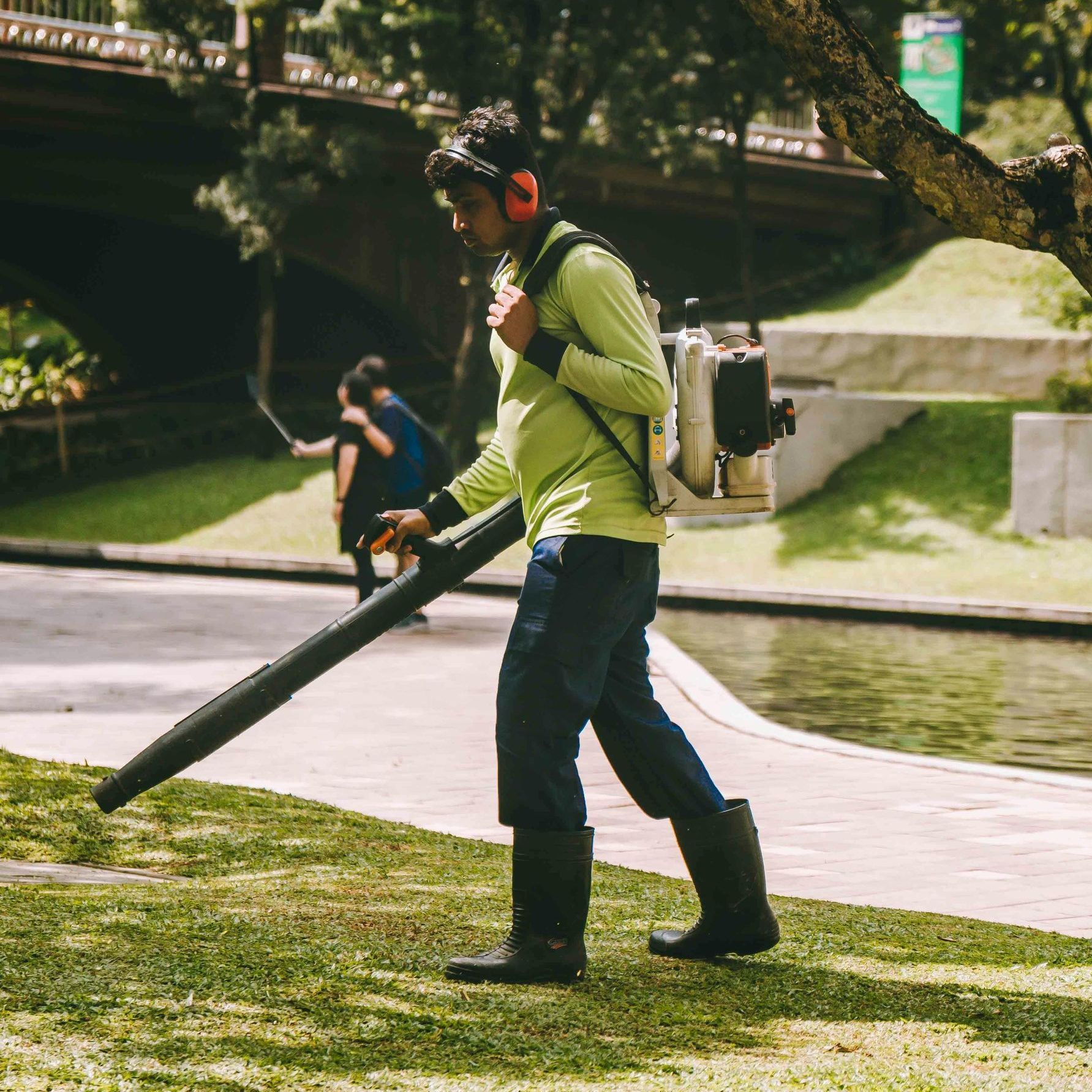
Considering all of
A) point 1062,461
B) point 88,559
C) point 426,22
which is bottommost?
point 88,559

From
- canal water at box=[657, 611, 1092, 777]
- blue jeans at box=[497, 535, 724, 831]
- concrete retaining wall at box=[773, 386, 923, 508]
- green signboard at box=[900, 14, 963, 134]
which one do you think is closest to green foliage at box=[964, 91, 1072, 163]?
green signboard at box=[900, 14, 963, 134]

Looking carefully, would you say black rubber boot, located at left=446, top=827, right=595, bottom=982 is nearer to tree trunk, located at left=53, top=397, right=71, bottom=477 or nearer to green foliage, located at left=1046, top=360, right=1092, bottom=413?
green foliage, located at left=1046, top=360, right=1092, bottom=413

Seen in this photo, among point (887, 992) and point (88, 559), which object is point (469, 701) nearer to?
point (887, 992)

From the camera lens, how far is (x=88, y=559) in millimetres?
21219

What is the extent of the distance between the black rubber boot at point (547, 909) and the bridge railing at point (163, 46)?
22.9 metres

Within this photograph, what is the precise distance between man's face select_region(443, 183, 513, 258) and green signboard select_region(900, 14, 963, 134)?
21755mm

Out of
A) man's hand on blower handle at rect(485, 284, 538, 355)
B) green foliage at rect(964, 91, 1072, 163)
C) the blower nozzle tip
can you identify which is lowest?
the blower nozzle tip

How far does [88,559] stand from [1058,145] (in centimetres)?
1836

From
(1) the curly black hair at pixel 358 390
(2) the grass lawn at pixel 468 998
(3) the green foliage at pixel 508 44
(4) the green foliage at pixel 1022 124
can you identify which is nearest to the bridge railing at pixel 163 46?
(3) the green foliage at pixel 508 44

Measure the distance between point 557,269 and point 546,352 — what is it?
224 millimetres

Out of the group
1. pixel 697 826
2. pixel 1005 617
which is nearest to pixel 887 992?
pixel 697 826

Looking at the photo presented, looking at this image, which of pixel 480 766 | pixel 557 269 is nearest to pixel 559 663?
pixel 557 269

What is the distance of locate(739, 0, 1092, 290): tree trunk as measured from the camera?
404 centimetres

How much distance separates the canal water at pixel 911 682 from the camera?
383 inches
